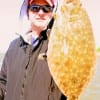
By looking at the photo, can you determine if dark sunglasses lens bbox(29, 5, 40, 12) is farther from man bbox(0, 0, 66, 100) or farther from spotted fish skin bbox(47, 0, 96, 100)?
spotted fish skin bbox(47, 0, 96, 100)

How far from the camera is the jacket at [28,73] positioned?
1.19 meters

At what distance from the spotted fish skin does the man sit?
0.23 m

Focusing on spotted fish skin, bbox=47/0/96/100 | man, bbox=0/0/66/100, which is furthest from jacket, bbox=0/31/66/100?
spotted fish skin, bbox=47/0/96/100

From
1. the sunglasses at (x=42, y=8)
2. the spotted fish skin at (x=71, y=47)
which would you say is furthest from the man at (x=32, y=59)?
the spotted fish skin at (x=71, y=47)

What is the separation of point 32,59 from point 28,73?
5 cm

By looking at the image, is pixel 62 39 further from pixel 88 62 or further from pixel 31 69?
pixel 31 69

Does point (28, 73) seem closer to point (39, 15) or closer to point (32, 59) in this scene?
point (32, 59)

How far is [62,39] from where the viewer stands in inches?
34.5

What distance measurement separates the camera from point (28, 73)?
1.26 metres

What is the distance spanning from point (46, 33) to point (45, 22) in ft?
0.17

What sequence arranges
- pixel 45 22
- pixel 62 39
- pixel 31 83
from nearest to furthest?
pixel 62 39, pixel 45 22, pixel 31 83

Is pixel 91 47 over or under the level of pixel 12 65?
over

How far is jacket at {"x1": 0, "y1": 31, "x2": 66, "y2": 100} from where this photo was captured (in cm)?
119

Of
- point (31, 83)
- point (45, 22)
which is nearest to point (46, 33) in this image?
point (45, 22)
